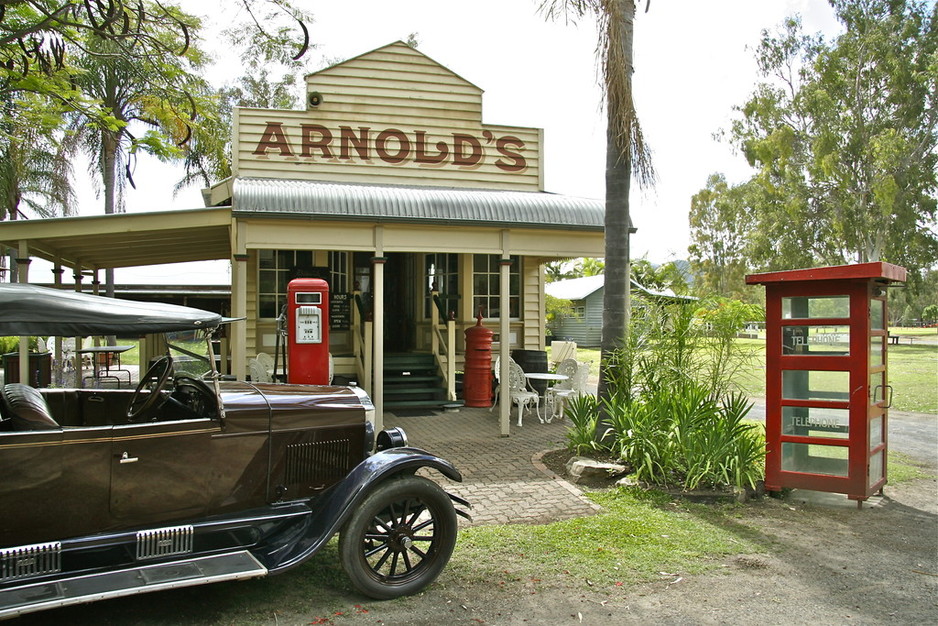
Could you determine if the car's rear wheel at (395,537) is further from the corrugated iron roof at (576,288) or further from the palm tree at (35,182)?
the corrugated iron roof at (576,288)

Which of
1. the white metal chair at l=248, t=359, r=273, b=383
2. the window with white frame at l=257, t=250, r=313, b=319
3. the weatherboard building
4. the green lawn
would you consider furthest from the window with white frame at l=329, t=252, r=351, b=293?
the green lawn

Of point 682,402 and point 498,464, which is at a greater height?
point 682,402

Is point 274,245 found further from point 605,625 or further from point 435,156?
point 605,625

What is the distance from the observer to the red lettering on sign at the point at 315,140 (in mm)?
11141

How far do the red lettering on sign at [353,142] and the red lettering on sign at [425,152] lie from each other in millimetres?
836

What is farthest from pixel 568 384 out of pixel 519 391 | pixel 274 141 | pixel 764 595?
pixel 764 595

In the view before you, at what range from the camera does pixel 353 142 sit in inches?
448

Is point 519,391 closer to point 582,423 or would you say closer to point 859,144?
point 582,423

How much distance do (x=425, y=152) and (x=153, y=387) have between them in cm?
805

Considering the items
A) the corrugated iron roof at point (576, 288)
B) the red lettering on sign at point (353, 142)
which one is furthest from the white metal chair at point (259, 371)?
the corrugated iron roof at point (576, 288)

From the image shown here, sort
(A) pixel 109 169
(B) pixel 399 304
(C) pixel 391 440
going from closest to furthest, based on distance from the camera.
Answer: (C) pixel 391 440 → (B) pixel 399 304 → (A) pixel 109 169

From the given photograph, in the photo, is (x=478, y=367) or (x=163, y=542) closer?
(x=163, y=542)

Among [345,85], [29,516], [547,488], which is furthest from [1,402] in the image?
[345,85]

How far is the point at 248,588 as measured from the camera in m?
4.33
